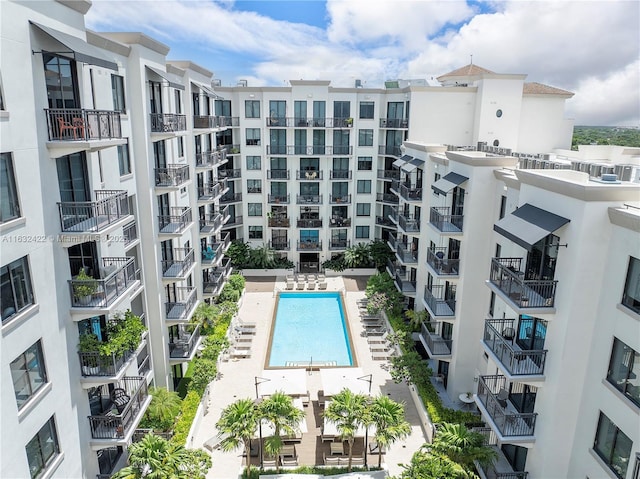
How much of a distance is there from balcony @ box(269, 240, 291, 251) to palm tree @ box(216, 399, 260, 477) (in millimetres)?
28288

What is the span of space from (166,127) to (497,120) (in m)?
29.4

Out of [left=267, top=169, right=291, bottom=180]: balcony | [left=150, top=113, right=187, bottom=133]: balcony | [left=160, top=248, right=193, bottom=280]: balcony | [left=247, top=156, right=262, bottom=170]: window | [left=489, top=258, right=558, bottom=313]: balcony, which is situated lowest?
[left=160, top=248, right=193, bottom=280]: balcony

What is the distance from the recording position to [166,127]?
22.3 meters

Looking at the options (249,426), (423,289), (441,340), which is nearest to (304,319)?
(423,289)

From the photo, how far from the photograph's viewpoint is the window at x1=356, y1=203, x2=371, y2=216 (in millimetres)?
46875

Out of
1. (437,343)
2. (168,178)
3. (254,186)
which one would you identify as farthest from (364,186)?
(168,178)

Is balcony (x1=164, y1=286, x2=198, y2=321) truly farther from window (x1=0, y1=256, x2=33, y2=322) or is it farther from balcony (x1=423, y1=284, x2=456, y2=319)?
balcony (x1=423, y1=284, x2=456, y2=319)

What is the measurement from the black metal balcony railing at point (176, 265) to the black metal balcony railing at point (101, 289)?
691cm

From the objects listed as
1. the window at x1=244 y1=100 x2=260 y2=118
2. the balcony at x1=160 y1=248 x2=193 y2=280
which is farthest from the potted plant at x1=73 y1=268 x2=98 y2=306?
the window at x1=244 y1=100 x2=260 y2=118

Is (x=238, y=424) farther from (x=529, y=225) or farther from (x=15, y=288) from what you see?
(x=529, y=225)

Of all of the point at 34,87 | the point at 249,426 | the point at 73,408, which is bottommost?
the point at 249,426

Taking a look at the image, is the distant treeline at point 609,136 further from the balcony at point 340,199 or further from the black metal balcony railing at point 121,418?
the black metal balcony railing at point 121,418

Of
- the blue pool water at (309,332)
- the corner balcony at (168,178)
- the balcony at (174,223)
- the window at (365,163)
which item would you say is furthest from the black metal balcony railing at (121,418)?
the window at (365,163)

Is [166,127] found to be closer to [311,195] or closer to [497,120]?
[311,195]
